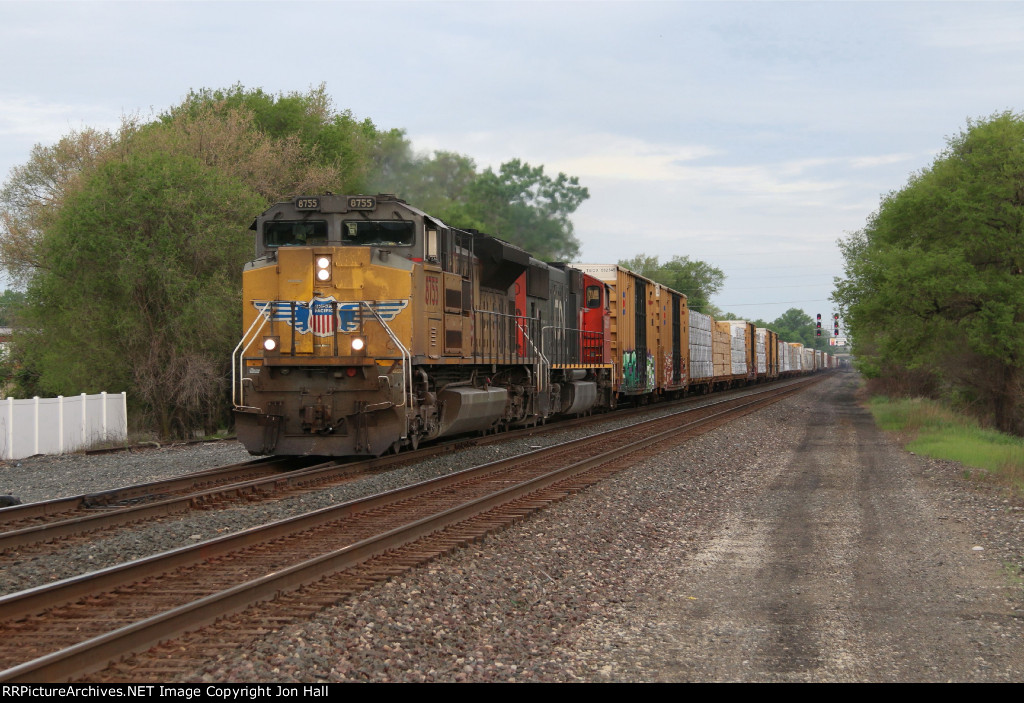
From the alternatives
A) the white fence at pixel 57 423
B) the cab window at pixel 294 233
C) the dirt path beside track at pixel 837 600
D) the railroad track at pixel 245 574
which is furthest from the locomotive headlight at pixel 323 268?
the white fence at pixel 57 423

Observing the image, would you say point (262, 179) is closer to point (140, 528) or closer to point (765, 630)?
point (140, 528)

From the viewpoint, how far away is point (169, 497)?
980cm

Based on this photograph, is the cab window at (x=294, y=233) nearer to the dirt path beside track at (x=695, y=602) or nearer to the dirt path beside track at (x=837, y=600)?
the dirt path beside track at (x=695, y=602)

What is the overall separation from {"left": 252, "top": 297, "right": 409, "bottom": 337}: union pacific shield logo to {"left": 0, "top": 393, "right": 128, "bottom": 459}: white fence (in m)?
6.88

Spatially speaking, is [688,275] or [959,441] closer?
[959,441]

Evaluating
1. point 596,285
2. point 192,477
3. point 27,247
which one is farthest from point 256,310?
point 27,247

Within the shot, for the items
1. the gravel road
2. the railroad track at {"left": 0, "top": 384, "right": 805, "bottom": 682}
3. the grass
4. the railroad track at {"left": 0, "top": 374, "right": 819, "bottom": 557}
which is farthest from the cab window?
the grass

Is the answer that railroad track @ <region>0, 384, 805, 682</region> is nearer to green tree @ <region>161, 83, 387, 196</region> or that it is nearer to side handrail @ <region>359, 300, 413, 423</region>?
side handrail @ <region>359, 300, 413, 423</region>

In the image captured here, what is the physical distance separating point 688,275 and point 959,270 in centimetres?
7749

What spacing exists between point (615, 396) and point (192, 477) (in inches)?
612

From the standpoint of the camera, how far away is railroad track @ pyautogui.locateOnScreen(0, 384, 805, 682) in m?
4.59

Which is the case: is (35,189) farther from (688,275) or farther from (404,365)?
(688,275)

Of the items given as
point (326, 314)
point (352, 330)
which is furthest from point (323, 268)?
point (352, 330)

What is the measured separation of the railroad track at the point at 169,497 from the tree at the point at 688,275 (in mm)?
Answer: 83261
